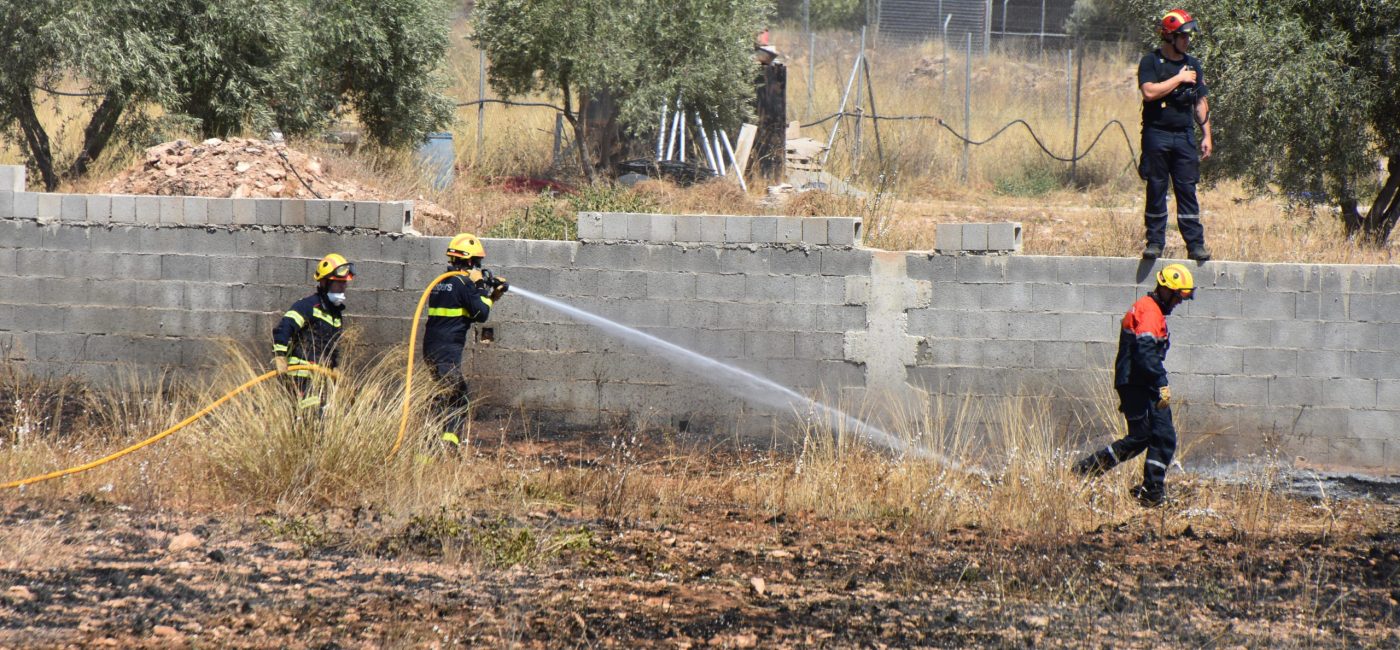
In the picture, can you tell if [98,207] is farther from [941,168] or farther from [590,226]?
[941,168]

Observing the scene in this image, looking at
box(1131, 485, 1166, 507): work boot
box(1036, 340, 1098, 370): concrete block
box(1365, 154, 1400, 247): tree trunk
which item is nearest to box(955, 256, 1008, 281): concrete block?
box(1036, 340, 1098, 370): concrete block

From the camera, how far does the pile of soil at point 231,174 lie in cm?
1013

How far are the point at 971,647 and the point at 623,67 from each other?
34.0ft

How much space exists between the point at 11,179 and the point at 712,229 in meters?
5.31

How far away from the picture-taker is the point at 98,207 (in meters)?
9.22

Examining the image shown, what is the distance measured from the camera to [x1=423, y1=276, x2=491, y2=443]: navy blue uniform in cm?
813

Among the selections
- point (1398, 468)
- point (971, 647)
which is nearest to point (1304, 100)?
point (1398, 468)

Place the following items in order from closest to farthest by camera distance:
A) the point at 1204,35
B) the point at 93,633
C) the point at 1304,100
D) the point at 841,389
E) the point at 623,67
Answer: the point at 93,633, the point at 841,389, the point at 1304,100, the point at 1204,35, the point at 623,67

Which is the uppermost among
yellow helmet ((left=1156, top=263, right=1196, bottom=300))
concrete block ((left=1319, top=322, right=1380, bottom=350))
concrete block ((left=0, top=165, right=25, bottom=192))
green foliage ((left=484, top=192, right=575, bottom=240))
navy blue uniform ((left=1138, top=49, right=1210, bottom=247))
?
navy blue uniform ((left=1138, top=49, right=1210, bottom=247))

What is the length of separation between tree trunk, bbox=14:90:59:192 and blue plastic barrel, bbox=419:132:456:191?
11.9 feet

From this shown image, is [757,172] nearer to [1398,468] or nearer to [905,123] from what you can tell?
[905,123]

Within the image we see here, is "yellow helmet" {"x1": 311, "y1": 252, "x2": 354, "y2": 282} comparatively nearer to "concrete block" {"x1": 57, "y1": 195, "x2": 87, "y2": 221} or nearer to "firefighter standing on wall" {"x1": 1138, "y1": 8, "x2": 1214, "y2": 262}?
"concrete block" {"x1": 57, "y1": 195, "x2": 87, "y2": 221}

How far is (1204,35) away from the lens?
11.2 meters

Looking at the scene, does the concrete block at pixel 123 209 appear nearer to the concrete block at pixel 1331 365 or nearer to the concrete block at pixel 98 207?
the concrete block at pixel 98 207
